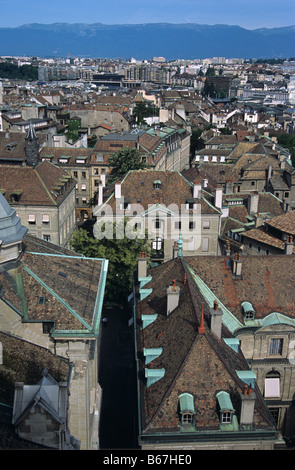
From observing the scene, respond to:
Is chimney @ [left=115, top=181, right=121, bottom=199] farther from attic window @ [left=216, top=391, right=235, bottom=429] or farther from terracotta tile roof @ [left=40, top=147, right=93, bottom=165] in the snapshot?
attic window @ [left=216, top=391, right=235, bottom=429]

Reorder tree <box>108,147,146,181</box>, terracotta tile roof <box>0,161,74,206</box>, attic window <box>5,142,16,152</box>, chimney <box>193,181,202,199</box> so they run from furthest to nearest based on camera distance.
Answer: tree <box>108,147,146,181</box> < attic window <box>5,142,16,152</box> < terracotta tile roof <box>0,161,74,206</box> < chimney <box>193,181,202,199</box>

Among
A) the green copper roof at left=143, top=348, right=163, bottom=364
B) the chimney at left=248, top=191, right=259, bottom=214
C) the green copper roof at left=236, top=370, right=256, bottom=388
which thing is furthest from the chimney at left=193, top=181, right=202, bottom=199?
the green copper roof at left=236, top=370, right=256, bottom=388

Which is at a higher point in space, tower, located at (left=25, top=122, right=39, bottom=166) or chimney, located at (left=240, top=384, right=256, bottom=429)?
tower, located at (left=25, top=122, right=39, bottom=166)

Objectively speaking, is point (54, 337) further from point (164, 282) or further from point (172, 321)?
point (164, 282)

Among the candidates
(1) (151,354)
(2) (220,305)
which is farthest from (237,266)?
(1) (151,354)

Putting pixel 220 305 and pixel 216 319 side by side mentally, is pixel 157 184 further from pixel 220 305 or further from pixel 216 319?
pixel 216 319
